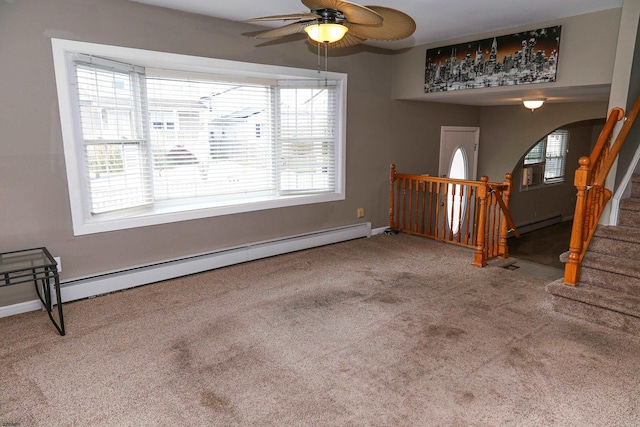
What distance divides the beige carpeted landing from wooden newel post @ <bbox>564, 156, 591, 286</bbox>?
33cm

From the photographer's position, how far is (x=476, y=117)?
7.43m

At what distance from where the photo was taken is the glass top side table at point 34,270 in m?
2.82

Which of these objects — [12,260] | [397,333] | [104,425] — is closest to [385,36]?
[397,333]

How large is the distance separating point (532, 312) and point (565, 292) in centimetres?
30

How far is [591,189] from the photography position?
133 inches

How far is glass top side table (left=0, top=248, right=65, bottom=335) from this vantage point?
111 inches

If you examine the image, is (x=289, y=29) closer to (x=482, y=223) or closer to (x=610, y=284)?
(x=482, y=223)

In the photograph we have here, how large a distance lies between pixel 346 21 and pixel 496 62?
291 cm

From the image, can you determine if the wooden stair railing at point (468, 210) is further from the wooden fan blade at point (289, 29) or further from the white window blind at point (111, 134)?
the white window blind at point (111, 134)

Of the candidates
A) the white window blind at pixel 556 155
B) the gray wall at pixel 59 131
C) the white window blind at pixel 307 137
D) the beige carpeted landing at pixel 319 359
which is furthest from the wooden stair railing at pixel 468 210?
the white window blind at pixel 556 155

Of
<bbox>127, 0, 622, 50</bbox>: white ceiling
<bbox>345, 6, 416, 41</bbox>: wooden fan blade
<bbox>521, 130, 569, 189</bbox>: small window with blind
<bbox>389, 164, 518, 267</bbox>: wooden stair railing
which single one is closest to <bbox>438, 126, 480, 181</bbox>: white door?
<bbox>389, 164, 518, 267</bbox>: wooden stair railing

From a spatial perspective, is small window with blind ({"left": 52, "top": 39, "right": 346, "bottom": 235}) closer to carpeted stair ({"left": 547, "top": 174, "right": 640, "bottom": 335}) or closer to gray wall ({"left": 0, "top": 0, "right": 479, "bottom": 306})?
gray wall ({"left": 0, "top": 0, "right": 479, "bottom": 306})

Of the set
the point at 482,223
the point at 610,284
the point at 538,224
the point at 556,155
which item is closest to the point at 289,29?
the point at 482,223

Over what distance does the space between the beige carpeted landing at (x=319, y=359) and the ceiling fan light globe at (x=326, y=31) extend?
2.01 m
